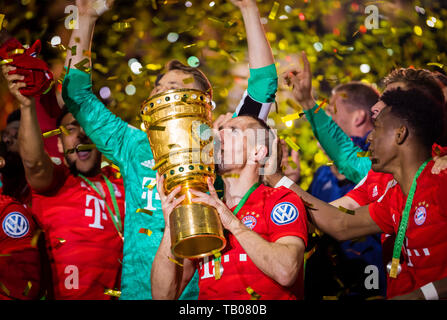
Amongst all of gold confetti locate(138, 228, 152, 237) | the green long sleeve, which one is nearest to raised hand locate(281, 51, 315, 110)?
the green long sleeve

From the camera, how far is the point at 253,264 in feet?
6.49

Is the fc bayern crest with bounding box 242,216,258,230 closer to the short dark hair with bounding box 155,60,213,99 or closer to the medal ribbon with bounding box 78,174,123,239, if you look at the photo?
the short dark hair with bounding box 155,60,213,99

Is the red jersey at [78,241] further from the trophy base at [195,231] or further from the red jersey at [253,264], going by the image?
the trophy base at [195,231]

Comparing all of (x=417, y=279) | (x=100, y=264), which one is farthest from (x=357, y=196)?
(x=100, y=264)

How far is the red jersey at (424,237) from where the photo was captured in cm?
200

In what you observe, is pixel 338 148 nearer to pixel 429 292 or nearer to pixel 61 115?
pixel 429 292

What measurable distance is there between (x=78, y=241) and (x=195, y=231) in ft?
3.64

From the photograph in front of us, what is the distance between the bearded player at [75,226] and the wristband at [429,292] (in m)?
1.55

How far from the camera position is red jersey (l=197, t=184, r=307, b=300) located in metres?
1.95

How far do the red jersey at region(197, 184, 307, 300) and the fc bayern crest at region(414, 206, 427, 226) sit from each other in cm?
50

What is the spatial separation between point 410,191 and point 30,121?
1768 millimetres

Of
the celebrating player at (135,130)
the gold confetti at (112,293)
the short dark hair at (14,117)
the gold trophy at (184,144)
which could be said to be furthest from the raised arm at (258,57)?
the short dark hair at (14,117)

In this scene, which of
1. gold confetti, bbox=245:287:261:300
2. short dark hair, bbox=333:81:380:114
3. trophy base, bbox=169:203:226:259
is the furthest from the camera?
short dark hair, bbox=333:81:380:114

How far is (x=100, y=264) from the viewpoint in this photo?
2566 millimetres
